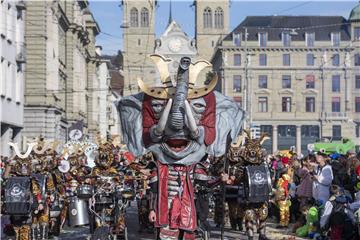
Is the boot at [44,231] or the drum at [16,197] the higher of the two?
the drum at [16,197]

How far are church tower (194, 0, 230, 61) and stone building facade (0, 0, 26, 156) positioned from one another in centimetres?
8354

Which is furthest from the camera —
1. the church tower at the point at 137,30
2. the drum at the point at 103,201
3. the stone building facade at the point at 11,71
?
the church tower at the point at 137,30

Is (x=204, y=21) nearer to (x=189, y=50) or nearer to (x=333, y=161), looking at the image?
(x=189, y=50)

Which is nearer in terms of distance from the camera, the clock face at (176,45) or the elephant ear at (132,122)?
the elephant ear at (132,122)

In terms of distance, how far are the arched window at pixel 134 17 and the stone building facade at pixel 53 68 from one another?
65.7 metres

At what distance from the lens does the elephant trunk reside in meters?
11.4

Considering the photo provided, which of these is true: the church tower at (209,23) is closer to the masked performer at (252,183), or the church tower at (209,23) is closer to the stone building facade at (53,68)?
the stone building facade at (53,68)

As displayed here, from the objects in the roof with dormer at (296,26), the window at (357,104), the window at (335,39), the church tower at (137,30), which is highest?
the church tower at (137,30)

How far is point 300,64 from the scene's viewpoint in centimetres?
8875

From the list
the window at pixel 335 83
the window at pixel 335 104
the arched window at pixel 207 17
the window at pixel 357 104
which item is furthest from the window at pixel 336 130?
the arched window at pixel 207 17

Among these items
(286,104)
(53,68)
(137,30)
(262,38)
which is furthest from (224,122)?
(137,30)

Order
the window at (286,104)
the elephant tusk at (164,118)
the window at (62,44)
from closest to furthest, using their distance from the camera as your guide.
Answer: the elephant tusk at (164,118) < the window at (62,44) < the window at (286,104)

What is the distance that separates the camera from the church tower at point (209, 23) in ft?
399

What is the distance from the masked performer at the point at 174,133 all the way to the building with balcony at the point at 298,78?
75000 millimetres
